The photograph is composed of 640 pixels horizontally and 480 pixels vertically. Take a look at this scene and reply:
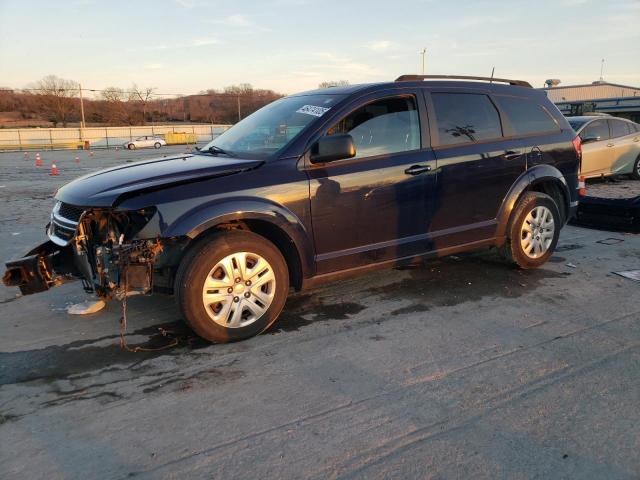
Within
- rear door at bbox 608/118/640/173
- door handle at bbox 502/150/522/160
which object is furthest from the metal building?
door handle at bbox 502/150/522/160

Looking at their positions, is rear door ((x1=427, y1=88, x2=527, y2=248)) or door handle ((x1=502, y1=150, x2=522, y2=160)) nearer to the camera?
rear door ((x1=427, y1=88, x2=527, y2=248))

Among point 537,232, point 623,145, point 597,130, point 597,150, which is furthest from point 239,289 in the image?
point 623,145

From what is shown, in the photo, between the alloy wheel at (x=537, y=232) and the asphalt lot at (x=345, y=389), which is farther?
the alloy wheel at (x=537, y=232)

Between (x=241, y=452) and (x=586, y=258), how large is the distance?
4875mm

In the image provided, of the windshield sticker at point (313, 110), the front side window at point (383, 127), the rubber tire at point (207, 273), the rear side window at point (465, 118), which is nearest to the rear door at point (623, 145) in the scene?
the rear side window at point (465, 118)

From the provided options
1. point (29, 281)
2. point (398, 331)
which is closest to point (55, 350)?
point (29, 281)

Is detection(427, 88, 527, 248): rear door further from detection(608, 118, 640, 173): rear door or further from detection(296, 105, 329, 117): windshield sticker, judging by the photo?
detection(608, 118, 640, 173): rear door

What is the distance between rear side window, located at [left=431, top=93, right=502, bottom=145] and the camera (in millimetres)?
4664

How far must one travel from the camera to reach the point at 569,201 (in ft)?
18.2

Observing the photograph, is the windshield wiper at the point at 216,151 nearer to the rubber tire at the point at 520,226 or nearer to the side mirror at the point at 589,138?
the rubber tire at the point at 520,226

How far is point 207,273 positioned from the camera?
3541 millimetres

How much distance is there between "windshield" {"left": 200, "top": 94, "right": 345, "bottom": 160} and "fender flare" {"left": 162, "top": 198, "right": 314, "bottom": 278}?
48 centimetres

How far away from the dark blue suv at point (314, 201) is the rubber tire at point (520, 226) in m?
0.01

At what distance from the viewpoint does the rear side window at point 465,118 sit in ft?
15.3
